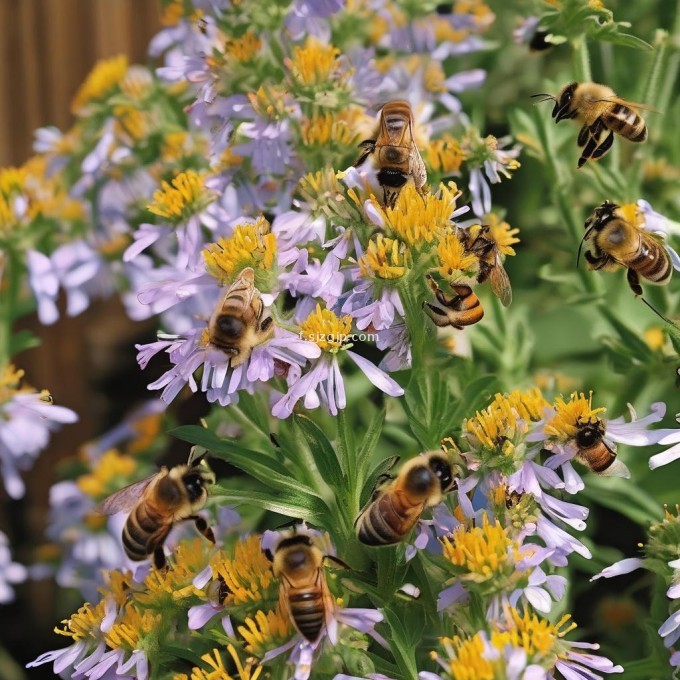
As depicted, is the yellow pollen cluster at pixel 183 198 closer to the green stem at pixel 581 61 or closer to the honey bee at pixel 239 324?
the honey bee at pixel 239 324

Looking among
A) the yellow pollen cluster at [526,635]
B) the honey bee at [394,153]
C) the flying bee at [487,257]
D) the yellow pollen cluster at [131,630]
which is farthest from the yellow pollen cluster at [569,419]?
the yellow pollen cluster at [131,630]

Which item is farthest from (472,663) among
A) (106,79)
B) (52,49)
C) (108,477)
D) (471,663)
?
(52,49)

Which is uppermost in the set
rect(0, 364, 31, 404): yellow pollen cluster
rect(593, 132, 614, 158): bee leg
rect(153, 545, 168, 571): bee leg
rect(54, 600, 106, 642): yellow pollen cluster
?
rect(593, 132, 614, 158): bee leg

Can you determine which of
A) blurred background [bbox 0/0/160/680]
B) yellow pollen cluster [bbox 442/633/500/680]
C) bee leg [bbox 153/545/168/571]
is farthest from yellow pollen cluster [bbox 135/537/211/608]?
blurred background [bbox 0/0/160/680]

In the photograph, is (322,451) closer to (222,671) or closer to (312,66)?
(222,671)

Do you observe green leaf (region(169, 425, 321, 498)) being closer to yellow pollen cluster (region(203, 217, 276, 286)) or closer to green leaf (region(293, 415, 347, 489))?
green leaf (region(293, 415, 347, 489))

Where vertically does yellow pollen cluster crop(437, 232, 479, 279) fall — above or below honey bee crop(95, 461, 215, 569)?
above

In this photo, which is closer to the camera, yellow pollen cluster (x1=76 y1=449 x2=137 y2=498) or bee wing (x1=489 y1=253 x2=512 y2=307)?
bee wing (x1=489 y1=253 x2=512 y2=307)
